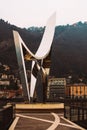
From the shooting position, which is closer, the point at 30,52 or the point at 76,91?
the point at 30,52

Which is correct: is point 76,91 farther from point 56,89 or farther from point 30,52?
point 30,52

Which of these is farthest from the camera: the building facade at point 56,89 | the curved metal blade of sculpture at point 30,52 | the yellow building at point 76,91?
the building facade at point 56,89

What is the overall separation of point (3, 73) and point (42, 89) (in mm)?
152478

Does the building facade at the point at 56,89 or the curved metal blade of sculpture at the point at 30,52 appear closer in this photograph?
the curved metal blade of sculpture at the point at 30,52

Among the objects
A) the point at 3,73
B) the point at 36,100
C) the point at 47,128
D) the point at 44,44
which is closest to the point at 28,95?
the point at 36,100

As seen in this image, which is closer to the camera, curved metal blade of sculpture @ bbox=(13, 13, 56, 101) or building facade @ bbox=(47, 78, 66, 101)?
curved metal blade of sculpture @ bbox=(13, 13, 56, 101)

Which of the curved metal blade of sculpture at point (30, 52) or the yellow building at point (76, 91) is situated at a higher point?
the curved metal blade of sculpture at point (30, 52)

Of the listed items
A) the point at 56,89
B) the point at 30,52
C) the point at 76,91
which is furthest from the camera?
the point at 56,89

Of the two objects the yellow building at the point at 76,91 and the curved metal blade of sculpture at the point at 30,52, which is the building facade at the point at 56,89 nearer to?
the yellow building at the point at 76,91

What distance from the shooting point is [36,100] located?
3653 cm

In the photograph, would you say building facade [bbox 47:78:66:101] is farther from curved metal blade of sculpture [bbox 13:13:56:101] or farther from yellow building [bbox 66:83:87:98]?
curved metal blade of sculpture [bbox 13:13:56:101]

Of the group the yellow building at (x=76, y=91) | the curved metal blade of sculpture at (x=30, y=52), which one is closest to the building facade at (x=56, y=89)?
the yellow building at (x=76, y=91)

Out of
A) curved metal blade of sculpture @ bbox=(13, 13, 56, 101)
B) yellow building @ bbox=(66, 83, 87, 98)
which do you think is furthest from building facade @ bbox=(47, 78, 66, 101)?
curved metal blade of sculpture @ bbox=(13, 13, 56, 101)

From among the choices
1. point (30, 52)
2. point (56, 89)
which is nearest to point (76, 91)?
point (56, 89)
